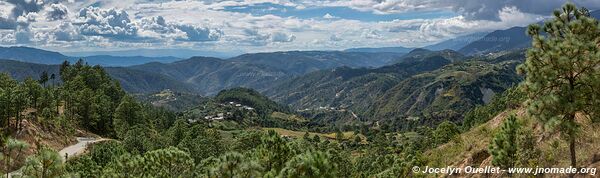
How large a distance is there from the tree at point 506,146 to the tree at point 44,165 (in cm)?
2654

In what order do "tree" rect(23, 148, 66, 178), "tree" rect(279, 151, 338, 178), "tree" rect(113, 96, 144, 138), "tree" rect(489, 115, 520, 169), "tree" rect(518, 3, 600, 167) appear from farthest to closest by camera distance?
"tree" rect(113, 96, 144, 138)
"tree" rect(489, 115, 520, 169)
"tree" rect(23, 148, 66, 178)
"tree" rect(518, 3, 600, 167)
"tree" rect(279, 151, 338, 178)

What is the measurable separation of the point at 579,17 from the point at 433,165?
26658 millimetres

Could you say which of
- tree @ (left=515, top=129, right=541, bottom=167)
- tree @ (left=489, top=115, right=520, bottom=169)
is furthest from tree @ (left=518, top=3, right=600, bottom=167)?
tree @ (left=489, top=115, right=520, bottom=169)

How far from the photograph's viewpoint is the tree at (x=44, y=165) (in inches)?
936

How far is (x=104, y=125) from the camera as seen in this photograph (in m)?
147

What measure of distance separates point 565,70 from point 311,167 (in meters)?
13.0

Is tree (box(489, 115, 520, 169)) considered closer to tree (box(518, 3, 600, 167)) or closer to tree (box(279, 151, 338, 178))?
tree (box(518, 3, 600, 167))

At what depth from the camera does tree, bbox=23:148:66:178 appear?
78.0 ft

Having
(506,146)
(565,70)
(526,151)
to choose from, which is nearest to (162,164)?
(506,146)

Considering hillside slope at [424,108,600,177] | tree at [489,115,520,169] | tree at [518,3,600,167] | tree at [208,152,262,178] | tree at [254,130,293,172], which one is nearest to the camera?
tree at [518,3,600,167]

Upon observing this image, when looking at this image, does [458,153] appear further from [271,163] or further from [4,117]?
[4,117]

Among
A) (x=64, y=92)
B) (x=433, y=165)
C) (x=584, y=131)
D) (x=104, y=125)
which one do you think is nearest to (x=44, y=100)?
(x=64, y=92)

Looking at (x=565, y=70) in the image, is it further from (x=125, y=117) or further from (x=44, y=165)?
(x=125, y=117)

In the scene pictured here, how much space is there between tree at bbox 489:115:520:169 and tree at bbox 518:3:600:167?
7027mm
